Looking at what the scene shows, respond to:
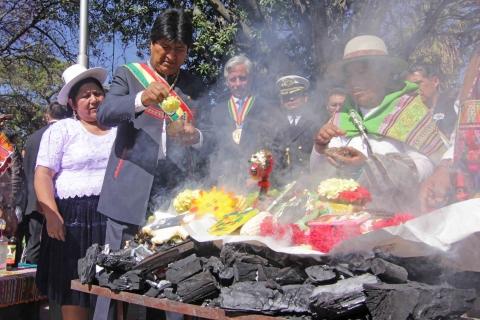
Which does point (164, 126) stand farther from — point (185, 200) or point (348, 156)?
point (348, 156)

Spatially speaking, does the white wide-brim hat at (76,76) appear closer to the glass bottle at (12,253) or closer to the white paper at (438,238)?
the white paper at (438,238)

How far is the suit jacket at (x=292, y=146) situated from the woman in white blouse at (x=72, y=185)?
1.13 m

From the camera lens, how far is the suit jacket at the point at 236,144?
3.16 m

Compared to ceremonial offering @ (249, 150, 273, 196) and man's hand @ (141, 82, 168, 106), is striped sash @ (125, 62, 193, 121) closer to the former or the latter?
man's hand @ (141, 82, 168, 106)

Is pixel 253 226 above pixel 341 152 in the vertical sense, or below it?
below

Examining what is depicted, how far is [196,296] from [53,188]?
153 centimetres

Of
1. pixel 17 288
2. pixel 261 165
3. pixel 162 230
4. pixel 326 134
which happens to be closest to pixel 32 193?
pixel 17 288

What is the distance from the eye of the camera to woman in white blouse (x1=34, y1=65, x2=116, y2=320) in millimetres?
3029

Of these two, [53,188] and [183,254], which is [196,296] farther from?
[53,188]

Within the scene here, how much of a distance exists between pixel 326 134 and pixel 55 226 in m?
1.84

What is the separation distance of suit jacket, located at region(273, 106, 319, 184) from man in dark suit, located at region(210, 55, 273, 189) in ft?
0.31

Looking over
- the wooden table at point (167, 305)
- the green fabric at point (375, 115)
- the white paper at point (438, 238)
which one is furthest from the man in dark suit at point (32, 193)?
the white paper at point (438, 238)

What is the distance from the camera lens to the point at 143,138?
2812mm

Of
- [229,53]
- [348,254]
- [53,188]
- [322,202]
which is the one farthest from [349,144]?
[229,53]
